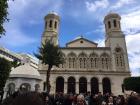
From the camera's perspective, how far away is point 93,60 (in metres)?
46.4

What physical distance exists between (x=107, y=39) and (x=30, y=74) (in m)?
38.0

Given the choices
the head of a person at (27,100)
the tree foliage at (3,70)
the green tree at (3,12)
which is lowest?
the head of a person at (27,100)

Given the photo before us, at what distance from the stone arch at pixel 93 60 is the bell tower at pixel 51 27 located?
31.2 ft

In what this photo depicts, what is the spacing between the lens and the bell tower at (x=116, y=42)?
45.6 metres

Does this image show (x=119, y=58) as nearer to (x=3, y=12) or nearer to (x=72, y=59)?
(x=72, y=59)

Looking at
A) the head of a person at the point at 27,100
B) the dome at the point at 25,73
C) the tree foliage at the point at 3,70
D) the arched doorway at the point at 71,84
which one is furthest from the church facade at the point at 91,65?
the head of a person at the point at 27,100

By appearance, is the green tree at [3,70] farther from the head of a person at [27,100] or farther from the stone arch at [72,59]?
the head of a person at [27,100]

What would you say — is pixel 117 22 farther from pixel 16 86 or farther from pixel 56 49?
pixel 16 86

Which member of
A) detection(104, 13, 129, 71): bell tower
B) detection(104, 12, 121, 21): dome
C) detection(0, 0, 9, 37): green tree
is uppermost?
detection(104, 12, 121, 21): dome

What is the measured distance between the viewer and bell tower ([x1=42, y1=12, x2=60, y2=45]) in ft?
161

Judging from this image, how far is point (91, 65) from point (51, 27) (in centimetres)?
1420

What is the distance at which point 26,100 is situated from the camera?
1.87m

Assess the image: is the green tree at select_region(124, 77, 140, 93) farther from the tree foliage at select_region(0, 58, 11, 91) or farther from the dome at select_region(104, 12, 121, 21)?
the tree foliage at select_region(0, 58, 11, 91)

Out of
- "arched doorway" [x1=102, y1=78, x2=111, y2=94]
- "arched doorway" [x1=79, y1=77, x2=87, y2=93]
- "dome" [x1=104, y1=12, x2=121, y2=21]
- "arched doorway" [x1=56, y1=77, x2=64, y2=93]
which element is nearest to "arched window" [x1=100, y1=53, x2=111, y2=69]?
"arched doorway" [x1=102, y1=78, x2=111, y2=94]
